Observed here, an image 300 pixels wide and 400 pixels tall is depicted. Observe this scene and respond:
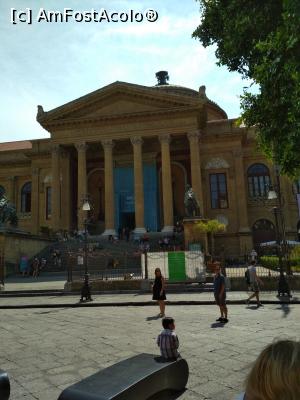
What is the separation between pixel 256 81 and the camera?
8203 mm

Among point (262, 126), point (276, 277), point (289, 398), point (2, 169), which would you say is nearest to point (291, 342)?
point (289, 398)

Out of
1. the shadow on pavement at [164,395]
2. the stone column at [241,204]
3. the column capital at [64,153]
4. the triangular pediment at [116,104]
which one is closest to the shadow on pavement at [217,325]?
the shadow on pavement at [164,395]

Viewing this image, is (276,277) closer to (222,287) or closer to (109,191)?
(222,287)

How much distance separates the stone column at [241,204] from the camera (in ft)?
116

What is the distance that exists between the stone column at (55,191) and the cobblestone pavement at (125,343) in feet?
79.3

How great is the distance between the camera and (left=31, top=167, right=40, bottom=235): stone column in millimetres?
40875

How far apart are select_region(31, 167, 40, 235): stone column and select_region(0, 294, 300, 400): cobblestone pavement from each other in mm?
28987

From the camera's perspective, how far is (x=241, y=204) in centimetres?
3700

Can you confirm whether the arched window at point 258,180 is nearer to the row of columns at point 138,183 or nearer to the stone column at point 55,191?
the row of columns at point 138,183

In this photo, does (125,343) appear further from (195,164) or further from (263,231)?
(263,231)

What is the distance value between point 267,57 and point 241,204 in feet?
98.5

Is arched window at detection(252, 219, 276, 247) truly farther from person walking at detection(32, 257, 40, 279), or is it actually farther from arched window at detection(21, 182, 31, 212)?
arched window at detection(21, 182, 31, 212)

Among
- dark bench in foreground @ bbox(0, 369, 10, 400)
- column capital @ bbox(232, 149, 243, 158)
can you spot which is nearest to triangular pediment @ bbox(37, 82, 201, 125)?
column capital @ bbox(232, 149, 243, 158)

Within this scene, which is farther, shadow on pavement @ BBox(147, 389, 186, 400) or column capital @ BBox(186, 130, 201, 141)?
column capital @ BBox(186, 130, 201, 141)
